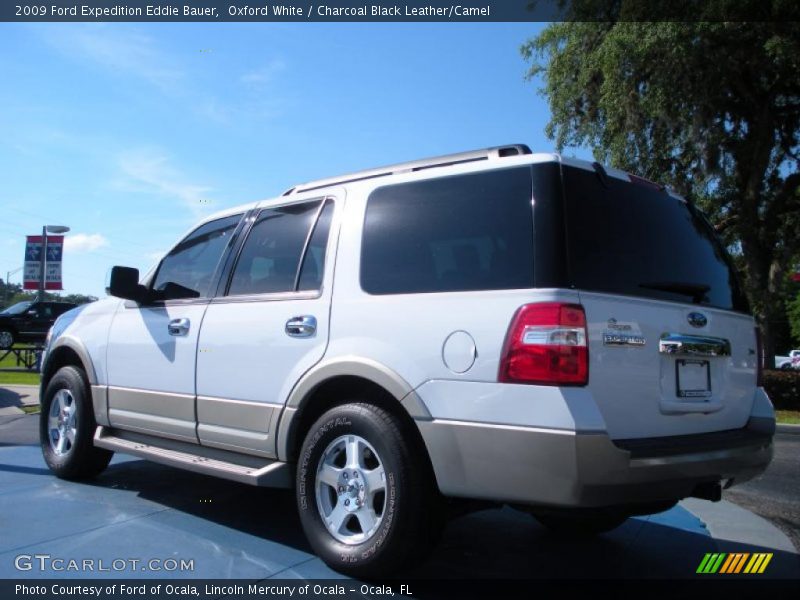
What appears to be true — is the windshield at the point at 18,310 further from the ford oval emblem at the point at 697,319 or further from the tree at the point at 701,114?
the ford oval emblem at the point at 697,319

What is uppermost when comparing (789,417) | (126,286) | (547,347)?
(126,286)

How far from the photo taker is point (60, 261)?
24.8m

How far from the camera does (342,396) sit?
3635mm

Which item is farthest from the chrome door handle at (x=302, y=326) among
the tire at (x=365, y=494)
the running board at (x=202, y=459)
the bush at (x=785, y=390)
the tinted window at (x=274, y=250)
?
the bush at (x=785, y=390)

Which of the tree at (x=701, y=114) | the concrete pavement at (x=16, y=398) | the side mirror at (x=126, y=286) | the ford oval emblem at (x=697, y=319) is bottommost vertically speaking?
the concrete pavement at (x=16, y=398)

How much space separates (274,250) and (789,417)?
13427mm

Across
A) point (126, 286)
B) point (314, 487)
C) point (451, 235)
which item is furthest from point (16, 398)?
point (451, 235)

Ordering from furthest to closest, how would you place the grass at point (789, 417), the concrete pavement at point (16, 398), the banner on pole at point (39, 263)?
the banner on pole at point (39, 263), the grass at point (789, 417), the concrete pavement at point (16, 398)

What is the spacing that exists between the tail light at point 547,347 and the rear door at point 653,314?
6cm

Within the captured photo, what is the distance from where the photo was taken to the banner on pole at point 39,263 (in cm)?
2483

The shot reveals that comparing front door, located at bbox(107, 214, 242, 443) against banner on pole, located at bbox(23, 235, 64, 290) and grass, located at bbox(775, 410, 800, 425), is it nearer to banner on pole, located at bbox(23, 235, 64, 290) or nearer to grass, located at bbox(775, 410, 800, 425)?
grass, located at bbox(775, 410, 800, 425)

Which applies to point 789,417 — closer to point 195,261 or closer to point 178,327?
point 195,261

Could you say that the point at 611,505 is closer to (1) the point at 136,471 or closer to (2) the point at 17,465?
(1) the point at 136,471

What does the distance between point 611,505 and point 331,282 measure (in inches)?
69.8
